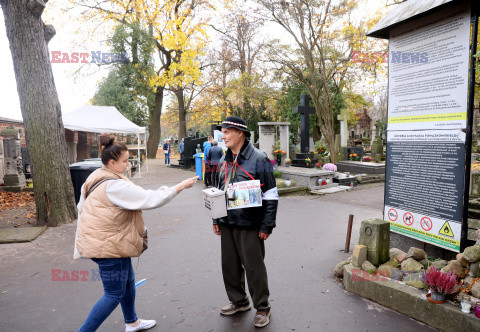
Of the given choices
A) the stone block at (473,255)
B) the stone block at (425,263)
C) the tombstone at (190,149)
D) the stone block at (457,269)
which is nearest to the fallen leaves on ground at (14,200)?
the tombstone at (190,149)

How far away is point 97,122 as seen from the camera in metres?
13.4

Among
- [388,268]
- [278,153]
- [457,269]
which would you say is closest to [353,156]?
[278,153]

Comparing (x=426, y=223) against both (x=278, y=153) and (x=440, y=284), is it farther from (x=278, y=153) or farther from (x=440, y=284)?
(x=278, y=153)

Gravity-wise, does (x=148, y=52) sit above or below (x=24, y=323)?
above

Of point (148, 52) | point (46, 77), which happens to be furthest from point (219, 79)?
point (46, 77)

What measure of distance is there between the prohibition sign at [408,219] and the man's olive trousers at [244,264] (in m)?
2.10

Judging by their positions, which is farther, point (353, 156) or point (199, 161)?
point (353, 156)

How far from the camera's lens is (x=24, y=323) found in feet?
10.0

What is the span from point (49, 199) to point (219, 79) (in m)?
26.5

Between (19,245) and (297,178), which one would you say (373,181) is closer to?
(297,178)

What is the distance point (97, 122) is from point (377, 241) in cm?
1263

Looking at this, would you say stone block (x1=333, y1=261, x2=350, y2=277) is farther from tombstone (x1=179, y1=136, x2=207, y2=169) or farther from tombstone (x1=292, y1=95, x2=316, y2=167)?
tombstone (x1=179, y1=136, x2=207, y2=169)

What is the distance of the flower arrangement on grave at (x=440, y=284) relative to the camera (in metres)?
2.71

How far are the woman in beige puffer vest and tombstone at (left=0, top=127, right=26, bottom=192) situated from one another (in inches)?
427
